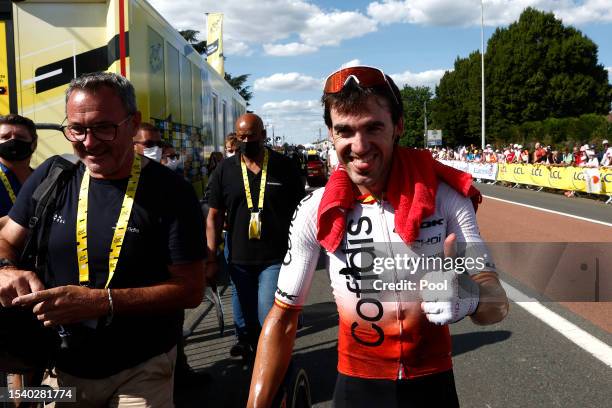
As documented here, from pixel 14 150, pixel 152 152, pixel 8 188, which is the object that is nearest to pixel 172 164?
pixel 152 152

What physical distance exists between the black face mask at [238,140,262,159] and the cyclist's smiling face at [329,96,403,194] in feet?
9.03

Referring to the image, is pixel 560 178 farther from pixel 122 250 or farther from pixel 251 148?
pixel 122 250

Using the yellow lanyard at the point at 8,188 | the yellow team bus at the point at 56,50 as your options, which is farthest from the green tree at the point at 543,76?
the yellow lanyard at the point at 8,188

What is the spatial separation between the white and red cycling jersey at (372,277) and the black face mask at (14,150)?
111 inches

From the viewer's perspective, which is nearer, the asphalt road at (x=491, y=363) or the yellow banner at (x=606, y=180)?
the asphalt road at (x=491, y=363)

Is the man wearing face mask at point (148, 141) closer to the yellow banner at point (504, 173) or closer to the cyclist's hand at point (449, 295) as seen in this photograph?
the cyclist's hand at point (449, 295)

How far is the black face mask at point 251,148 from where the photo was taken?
4.72 metres

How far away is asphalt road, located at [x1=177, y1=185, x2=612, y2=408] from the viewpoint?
404 centimetres

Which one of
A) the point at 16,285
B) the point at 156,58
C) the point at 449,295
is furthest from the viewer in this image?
the point at 156,58

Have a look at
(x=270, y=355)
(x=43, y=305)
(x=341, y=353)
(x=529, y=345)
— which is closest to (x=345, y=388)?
(x=341, y=353)

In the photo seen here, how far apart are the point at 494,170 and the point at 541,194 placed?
831 centimetres

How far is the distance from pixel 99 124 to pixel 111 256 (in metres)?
0.54

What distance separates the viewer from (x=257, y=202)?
4.56m

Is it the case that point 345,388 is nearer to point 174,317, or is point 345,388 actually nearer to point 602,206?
point 174,317
